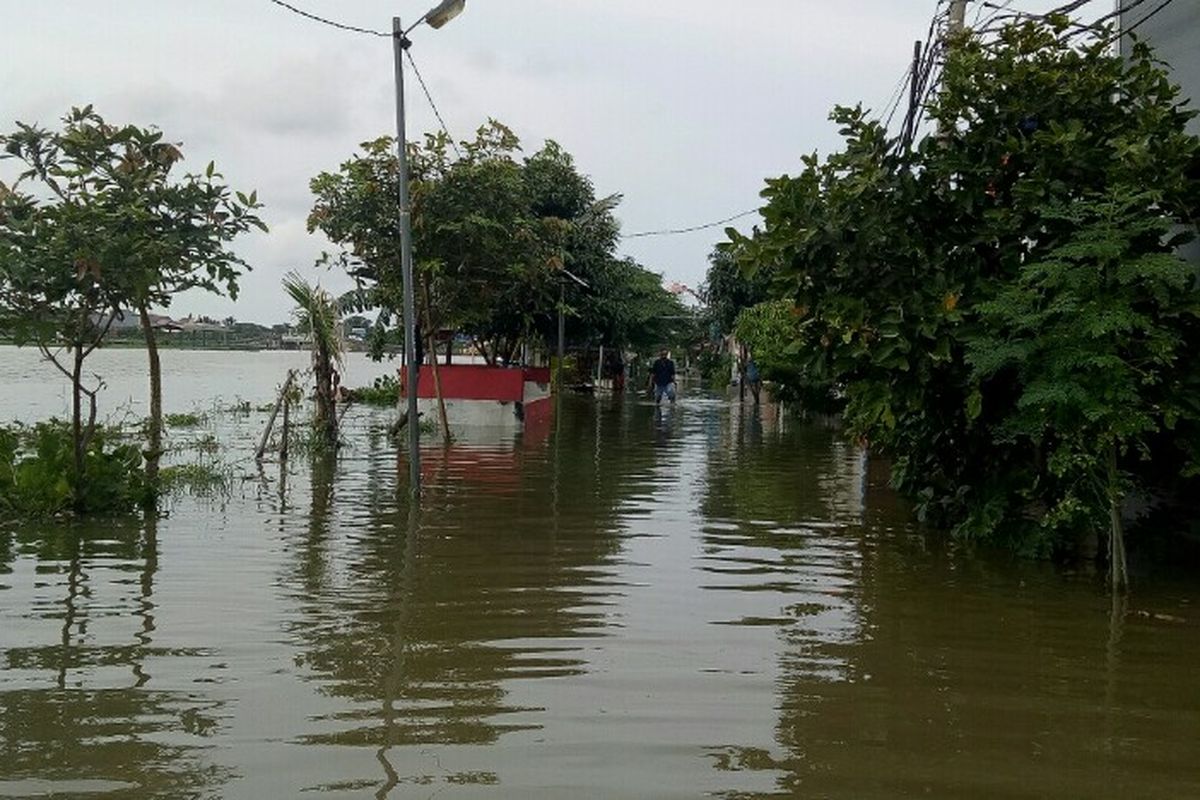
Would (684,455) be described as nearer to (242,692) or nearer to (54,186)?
(54,186)

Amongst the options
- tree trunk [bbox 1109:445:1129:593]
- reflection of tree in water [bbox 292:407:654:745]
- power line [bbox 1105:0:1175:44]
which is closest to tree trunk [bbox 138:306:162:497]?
reflection of tree in water [bbox 292:407:654:745]

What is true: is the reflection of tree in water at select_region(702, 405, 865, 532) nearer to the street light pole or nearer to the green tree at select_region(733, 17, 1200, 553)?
the green tree at select_region(733, 17, 1200, 553)

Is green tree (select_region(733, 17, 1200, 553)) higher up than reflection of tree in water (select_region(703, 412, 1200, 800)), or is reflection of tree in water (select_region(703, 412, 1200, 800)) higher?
green tree (select_region(733, 17, 1200, 553))

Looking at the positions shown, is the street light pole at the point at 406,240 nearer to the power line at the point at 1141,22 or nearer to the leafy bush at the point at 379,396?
the power line at the point at 1141,22

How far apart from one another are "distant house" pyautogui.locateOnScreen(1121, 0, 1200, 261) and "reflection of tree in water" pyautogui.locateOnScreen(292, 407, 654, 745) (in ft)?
20.2

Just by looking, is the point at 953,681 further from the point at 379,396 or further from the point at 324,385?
the point at 379,396

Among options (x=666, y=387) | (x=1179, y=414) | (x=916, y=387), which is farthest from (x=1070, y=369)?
(x=666, y=387)

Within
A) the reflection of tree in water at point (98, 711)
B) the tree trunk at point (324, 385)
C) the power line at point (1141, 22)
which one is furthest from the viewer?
the tree trunk at point (324, 385)

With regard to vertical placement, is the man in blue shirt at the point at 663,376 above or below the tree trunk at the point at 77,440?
above

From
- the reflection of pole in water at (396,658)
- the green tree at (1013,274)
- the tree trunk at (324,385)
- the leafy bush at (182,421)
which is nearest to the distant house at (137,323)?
the reflection of pole in water at (396,658)

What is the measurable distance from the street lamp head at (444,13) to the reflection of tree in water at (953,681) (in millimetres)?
6361

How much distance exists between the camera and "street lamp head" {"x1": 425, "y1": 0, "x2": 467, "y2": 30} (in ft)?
41.7

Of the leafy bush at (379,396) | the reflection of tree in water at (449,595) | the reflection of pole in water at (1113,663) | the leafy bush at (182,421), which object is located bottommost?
the reflection of pole in water at (1113,663)

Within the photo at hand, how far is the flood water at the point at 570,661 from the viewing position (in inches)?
185
